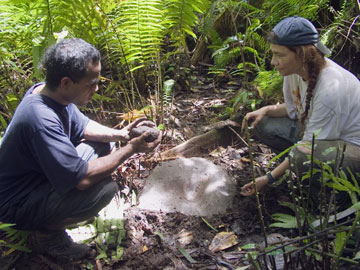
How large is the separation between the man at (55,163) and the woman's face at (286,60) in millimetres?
1122

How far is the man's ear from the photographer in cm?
208

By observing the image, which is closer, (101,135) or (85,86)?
(85,86)

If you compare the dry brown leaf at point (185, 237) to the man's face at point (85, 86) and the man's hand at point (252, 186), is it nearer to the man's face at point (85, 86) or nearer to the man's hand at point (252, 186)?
the man's hand at point (252, 186)

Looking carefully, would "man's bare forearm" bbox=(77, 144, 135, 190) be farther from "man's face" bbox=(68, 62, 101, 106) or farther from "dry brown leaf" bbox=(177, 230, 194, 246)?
"dry brown leaf" bbox=(177, 230, 194, 246)

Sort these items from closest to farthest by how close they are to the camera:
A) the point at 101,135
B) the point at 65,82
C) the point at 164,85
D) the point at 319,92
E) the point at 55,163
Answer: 1. the point at 55,163
2. the point at 65,82
3. the point at 319,92
4. the point at 101,135
5. the point at 164,85

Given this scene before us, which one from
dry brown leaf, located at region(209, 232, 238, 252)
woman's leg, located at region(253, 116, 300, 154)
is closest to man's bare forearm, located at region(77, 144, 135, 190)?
dry brown leaf, located at region(209, 232, 238, 252)

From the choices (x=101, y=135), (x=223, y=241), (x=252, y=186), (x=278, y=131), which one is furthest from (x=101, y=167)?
(x=278, y=131)

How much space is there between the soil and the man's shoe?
0.15 feet

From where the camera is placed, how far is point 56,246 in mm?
2338

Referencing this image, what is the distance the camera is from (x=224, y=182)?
3.00 metres

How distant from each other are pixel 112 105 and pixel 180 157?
1.09 m

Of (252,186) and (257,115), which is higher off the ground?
(257,115)

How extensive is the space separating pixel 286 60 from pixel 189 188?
1397mm

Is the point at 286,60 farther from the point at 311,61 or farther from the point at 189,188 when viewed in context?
the point at 189,188
